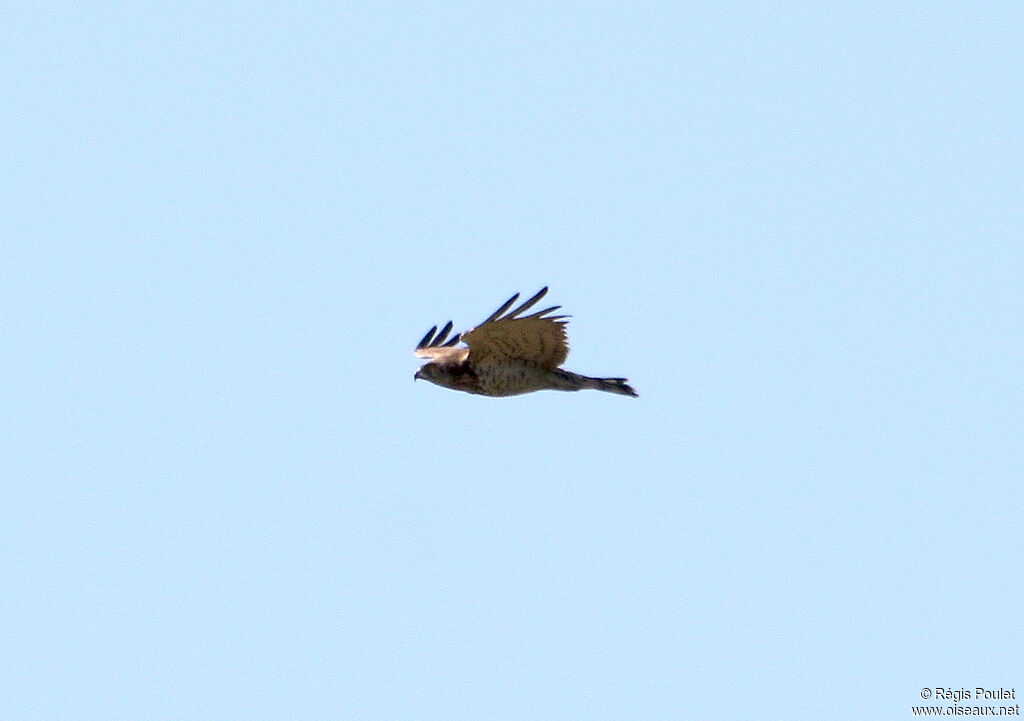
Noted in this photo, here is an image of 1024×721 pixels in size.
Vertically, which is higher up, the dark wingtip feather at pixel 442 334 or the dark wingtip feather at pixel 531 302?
the dark wingtip feather at pixel 442 334

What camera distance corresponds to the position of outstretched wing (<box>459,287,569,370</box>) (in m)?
14.7

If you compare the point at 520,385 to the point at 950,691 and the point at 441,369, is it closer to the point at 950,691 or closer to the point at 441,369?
the point at 441,369

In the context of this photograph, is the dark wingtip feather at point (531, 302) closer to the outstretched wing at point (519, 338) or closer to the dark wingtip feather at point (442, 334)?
the outstretched wing at point (519, 338)

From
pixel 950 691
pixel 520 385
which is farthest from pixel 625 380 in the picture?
pixel 950 691

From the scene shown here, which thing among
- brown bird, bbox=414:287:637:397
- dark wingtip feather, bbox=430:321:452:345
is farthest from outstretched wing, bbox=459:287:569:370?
dark wingtip feather, bbox=430:321:452:345

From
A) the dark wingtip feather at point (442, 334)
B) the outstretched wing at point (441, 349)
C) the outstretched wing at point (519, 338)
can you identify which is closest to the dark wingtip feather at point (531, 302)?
→ the outstretched wing at point (519, 338)

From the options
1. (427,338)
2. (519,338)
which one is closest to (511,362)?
(519,338)

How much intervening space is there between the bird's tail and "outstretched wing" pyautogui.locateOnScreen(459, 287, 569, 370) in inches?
19.4

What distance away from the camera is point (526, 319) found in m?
14.8

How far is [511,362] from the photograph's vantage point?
15.6m

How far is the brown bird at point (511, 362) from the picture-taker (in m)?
15.0

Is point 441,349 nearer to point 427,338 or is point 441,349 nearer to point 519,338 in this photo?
point 427,338

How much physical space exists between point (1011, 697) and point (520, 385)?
5.94 metres

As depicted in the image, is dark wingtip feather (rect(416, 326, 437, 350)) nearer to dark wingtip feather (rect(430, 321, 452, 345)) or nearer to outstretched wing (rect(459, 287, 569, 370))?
dark wingtip feather (rect(430, 321, 452, 345))
